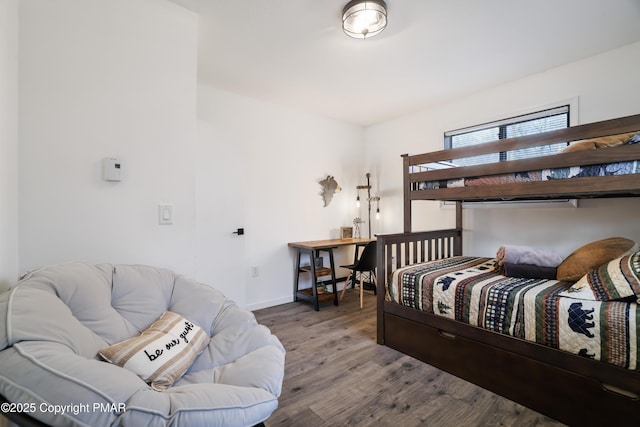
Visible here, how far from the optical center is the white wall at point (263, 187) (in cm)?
278

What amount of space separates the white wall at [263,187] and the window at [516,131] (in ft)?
4.91

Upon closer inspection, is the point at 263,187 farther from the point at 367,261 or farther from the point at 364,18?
the point at 364,18

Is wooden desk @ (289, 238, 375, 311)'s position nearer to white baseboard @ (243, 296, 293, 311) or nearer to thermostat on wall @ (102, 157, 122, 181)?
white baseboard @ (243, 296, 293, 311)

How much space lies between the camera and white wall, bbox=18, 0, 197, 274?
138 centimetres

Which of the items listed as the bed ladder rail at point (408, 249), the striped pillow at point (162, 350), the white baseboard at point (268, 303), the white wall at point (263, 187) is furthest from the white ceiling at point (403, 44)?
the white baseboard at point (268, 303)

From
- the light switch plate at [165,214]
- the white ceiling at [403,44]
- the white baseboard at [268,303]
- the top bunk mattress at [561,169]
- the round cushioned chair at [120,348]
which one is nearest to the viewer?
the round cushioned chair at [120,348]

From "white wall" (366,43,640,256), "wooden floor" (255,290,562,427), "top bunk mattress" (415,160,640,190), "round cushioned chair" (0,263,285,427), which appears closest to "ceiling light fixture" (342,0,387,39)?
"top bunk mattress" (415,160,640,190)

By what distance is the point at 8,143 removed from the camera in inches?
49.2

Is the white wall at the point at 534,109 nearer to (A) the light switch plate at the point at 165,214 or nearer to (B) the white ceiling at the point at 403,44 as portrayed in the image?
(B) the white ceiling at the point at 403,44

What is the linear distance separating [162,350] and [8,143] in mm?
1138

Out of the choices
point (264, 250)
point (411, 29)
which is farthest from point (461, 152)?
point (264, 250)

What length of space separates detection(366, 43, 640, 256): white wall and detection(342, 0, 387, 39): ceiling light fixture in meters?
1.78

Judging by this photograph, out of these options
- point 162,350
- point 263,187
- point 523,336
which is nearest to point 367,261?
point 263,187

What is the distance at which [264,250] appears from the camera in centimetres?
337
